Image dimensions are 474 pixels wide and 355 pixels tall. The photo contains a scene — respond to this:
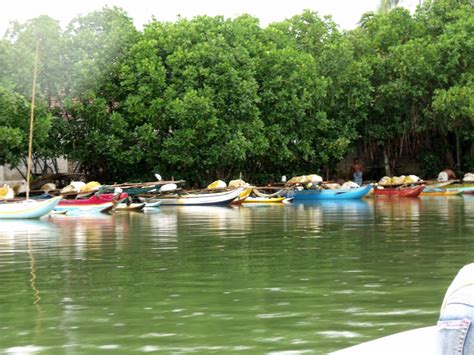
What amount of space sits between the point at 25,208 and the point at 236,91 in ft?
66.8

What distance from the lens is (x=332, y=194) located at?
49.9m

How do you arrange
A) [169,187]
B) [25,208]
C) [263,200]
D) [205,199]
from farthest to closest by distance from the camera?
[263,200] < [169,187] < [205,199] < [25,208]

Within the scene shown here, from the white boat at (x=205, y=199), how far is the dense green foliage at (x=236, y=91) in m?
4.90

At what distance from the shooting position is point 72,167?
57.1 meters

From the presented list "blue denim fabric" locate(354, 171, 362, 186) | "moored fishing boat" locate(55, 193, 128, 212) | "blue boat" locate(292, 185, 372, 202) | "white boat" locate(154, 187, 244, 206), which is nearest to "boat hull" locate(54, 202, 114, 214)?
"moored fishing boat" locate(55, 193, 128, 212)

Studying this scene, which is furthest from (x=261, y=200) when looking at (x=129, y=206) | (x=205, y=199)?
(x=129, y=206)

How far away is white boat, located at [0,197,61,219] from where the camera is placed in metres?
32.2

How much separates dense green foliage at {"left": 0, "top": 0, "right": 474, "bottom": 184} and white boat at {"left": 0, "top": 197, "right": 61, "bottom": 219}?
12.5 m

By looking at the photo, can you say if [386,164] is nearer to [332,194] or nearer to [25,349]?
[332,194]

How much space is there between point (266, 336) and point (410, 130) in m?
51.8

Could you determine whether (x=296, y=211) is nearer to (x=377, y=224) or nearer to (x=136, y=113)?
(x=377, y=224)

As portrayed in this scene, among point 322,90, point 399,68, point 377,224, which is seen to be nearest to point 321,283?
point 377,224

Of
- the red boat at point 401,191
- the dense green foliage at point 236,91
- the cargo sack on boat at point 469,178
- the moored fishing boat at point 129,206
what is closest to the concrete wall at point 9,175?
the dense green foliage at point 236,91

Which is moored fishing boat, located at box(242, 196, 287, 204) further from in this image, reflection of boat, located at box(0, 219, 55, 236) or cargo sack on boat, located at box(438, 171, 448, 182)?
reflection of boat, located at box(0, 219, 55, 236)
